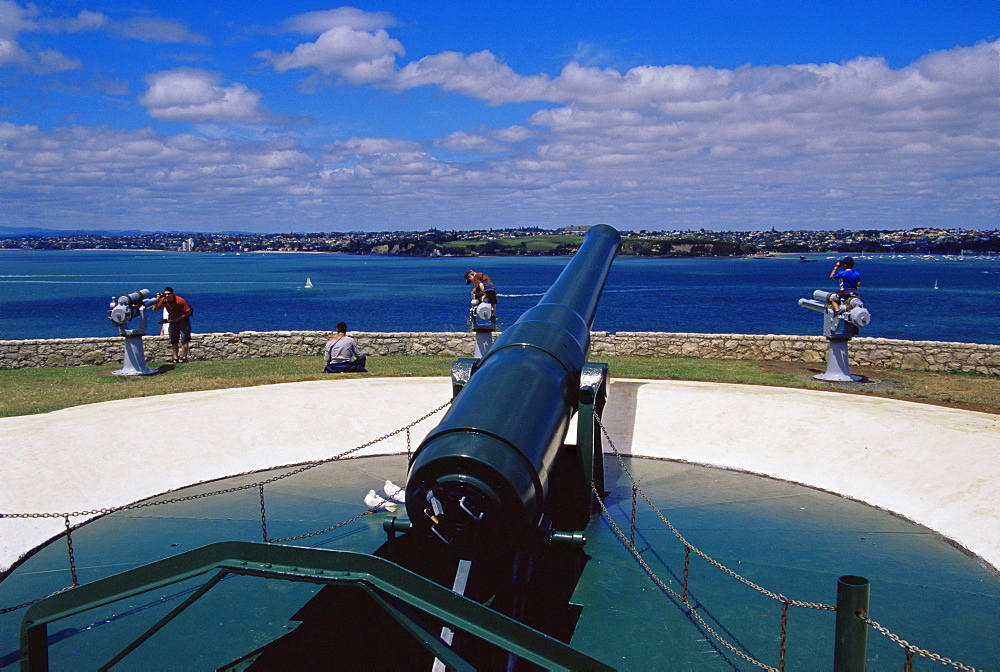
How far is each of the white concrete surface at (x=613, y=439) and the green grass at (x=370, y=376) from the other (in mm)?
775

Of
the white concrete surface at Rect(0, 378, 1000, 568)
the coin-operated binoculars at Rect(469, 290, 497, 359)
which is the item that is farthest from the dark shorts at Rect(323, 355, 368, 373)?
the coin-operated binoculars at Rect(469, 290, 497, 359)

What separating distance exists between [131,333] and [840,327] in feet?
36.9

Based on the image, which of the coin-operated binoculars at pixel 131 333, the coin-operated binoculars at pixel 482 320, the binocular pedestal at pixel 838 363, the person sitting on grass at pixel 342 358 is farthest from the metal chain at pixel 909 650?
the coin-operated binoculars at pixel 131 333

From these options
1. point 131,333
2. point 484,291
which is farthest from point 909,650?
point 131,333

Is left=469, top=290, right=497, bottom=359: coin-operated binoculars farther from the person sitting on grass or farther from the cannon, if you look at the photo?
the cannon

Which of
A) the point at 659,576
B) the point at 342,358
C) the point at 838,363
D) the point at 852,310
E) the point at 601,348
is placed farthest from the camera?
the point at 601,348

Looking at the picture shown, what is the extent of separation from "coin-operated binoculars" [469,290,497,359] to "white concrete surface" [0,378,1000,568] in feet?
6.32

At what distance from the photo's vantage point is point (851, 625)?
3.51m

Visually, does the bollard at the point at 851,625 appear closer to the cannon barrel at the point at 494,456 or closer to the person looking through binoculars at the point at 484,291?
the cannon barrel at the point at 494,456

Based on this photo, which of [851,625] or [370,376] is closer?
[851,625]

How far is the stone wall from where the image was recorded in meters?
13.6

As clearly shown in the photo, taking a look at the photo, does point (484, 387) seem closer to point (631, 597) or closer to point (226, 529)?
point (631, 597)

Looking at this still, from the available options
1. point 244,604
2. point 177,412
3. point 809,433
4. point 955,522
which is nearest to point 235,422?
point 177,412

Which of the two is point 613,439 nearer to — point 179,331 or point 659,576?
point 659,576
